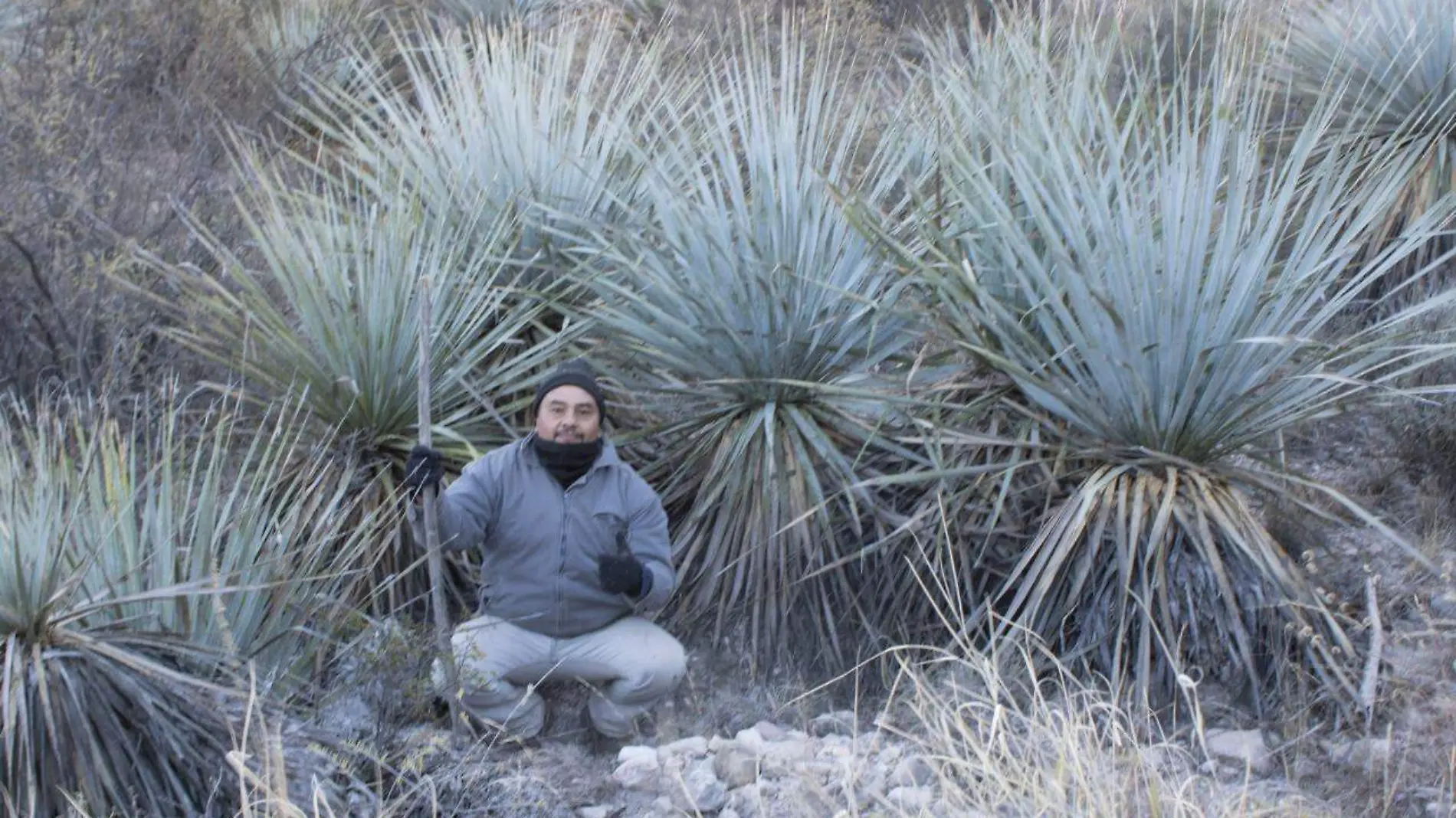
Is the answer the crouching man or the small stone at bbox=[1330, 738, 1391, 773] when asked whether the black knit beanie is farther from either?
the small stone at bbox=[1330, 738, 1391, 773]

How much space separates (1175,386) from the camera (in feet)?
17.5

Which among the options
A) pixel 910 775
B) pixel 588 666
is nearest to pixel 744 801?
pixel 910 775

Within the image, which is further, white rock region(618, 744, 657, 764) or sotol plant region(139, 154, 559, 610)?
sotol plant region(139, 154, 559, 610)

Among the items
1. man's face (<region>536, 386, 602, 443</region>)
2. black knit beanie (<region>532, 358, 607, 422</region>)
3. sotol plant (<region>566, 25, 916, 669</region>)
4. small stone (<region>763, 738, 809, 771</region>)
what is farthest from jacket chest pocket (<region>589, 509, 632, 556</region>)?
small stone (<region>763, 738, 809, 771</region>)

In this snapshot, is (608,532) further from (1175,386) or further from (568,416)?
(1175,386)

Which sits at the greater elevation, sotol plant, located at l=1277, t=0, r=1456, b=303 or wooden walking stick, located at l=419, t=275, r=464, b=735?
sotol plant, located at l=1277, t=0, r=1456, b=303

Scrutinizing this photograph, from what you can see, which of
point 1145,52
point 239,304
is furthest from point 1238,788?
point 1145,52

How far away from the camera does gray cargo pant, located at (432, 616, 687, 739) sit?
5.57m

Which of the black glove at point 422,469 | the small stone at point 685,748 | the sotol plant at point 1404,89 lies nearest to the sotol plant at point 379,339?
the black glove at point 422,469

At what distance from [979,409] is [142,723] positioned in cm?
319

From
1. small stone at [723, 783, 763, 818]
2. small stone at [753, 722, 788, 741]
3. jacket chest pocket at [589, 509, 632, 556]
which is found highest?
jacket chest pocket at [589, 509, 632, 556]

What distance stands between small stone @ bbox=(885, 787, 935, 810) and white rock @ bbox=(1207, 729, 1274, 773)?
1.11 m

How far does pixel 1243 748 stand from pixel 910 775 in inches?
46.3

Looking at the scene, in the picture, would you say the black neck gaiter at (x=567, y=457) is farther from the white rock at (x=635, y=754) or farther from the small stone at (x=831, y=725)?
the small stone at (x=831, y=725)
